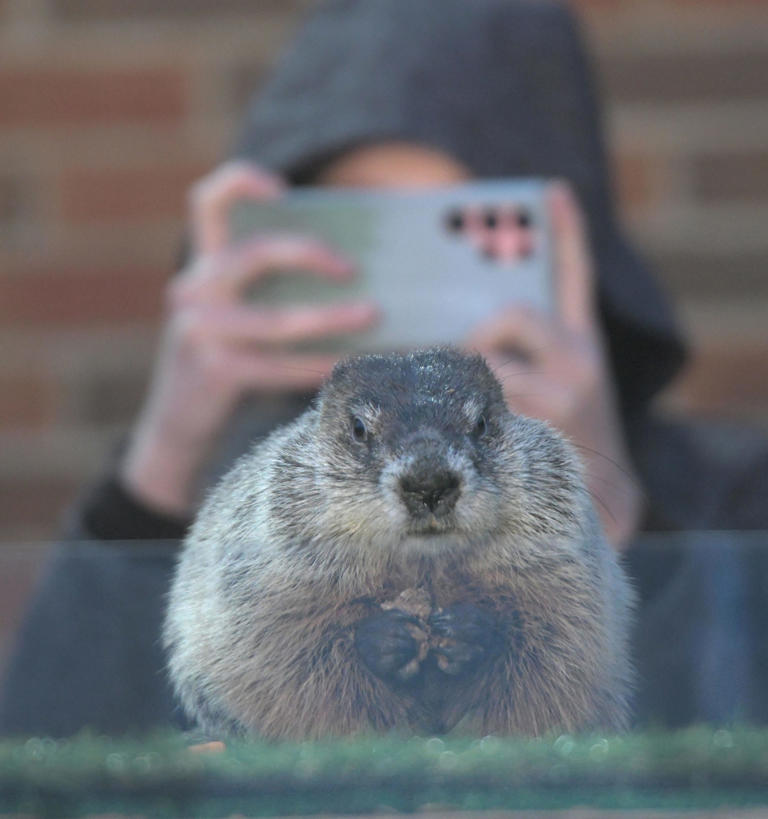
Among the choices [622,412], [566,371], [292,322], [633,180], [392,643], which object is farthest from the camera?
[633,180]

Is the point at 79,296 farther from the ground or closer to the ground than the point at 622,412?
closer to the ground

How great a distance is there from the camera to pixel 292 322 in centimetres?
43

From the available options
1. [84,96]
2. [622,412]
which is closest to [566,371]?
[622,412]

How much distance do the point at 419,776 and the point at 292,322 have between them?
178 millimetres

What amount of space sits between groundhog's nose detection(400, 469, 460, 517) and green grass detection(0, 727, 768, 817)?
60 mm

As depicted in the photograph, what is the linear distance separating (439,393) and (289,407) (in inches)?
6.1

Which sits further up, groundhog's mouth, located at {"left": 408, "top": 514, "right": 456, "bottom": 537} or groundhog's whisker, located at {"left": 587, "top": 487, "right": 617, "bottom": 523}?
groundhog's mouth, located at {"left": 408, "top": 514, "right": 456, "bottom": 537}

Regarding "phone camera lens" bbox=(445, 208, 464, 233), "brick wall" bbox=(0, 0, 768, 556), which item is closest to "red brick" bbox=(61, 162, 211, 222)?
"brick wall" bbox=(0, 0, 768, 556)

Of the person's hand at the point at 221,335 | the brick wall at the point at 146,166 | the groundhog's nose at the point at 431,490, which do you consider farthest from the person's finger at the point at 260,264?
the brick wall at the point at 146,166

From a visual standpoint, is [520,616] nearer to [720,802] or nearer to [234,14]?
[720,802]

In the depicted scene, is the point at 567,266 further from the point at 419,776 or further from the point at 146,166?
the point at 146,166

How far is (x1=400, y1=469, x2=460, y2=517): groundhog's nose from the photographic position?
0.30 metres

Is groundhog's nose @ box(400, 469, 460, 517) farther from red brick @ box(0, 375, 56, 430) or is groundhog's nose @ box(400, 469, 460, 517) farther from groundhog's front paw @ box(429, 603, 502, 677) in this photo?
red brick @ box(0, 375, 56, 430)

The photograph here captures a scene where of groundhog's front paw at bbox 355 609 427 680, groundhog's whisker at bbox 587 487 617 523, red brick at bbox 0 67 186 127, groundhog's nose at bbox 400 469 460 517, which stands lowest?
red brick at bbox 0 67 186 127
